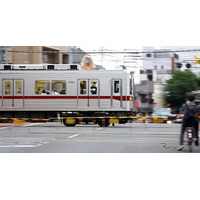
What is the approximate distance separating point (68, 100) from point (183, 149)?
1284 cm

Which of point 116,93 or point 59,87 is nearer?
point 116,93

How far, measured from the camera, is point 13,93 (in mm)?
24781

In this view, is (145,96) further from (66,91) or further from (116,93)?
(66,91)

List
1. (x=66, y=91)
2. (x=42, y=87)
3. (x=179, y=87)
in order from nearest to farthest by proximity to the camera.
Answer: (x=66, y=91)
(x=42, y=87)
(x=179, y=87)

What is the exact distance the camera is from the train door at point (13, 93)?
2470 cm

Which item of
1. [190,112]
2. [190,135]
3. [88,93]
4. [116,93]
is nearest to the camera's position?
[190,112]

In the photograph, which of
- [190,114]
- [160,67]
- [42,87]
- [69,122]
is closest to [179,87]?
[69,122]

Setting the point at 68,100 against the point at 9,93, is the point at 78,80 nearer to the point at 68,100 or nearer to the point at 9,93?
the point at 68,100

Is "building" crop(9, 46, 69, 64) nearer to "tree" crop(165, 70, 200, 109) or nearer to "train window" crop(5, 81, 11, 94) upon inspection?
"train window" crop(5, 81, 11, 94)

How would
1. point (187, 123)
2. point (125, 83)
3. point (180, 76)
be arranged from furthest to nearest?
point (180, 76) < point (125, 83) < point (187, 123)

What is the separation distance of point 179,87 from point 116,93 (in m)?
31.0

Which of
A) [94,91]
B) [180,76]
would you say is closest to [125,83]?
[94,91]

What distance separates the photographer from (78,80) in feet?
79.7

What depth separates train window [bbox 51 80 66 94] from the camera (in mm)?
24500
